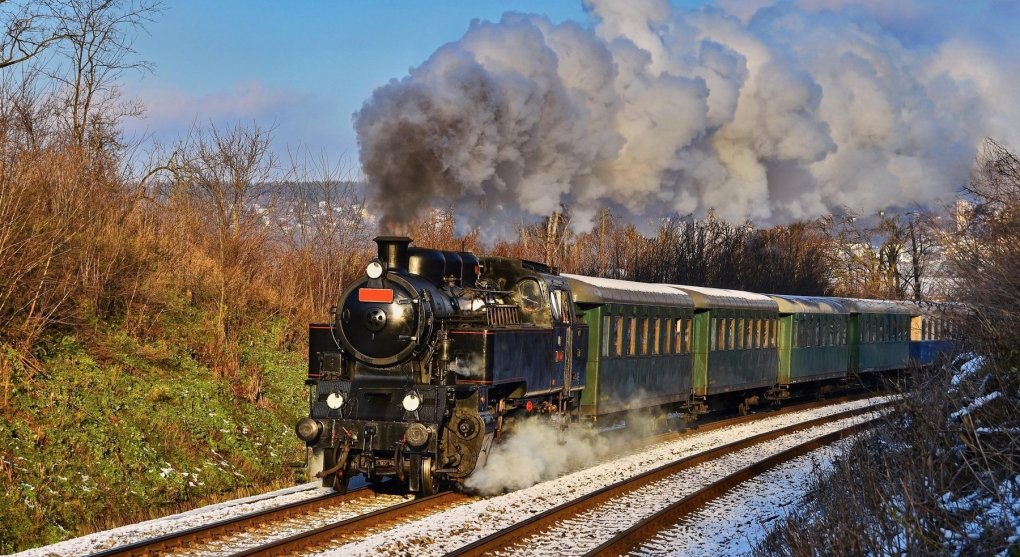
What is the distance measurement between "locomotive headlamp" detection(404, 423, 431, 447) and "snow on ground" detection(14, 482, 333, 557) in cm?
137

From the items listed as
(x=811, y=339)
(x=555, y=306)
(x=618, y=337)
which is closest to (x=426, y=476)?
(x=555, y=306)

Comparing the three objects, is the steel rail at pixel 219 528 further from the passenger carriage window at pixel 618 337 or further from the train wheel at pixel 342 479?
the passenger carriage window at pixel 618 337

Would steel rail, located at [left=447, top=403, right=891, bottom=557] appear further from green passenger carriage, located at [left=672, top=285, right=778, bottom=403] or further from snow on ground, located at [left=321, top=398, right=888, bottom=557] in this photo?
green passenger carriage, located at [left=672, top=285, right=778, bottom=403]

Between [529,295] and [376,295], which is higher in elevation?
[529,295]

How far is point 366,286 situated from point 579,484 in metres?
3.84

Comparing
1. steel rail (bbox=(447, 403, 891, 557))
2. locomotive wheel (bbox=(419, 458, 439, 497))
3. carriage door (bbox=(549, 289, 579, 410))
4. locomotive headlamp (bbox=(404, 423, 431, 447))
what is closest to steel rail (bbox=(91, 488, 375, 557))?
locomotive wheel (bbox=(419, 458, 439, 497))

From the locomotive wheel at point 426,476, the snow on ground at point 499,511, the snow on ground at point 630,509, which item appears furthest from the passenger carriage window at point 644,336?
the locomotive wheel at point 426,476

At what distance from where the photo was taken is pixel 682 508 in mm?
10516

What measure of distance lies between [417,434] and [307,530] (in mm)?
1722

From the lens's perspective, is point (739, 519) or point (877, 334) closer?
point (739, 519)

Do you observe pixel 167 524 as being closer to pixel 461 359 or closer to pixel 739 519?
pixel 461 359

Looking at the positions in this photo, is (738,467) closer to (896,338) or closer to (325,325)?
(325,325)

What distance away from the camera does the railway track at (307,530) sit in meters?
7.93

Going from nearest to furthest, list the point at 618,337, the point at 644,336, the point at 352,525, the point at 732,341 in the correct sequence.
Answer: the point at 352,525 → the point at 618,337 → the point at 644,336 → the point at 732,341
